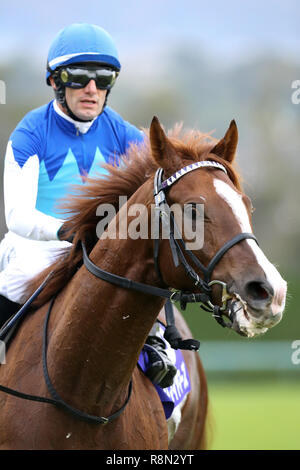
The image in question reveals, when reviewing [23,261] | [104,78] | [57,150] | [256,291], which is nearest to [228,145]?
[256,291]

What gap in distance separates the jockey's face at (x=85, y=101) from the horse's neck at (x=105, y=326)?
1.12 metres

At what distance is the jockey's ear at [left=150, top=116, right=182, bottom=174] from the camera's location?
12.1ft

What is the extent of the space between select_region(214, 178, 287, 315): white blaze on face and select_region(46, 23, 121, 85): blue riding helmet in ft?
4.93

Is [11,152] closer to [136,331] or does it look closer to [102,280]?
[102,280]

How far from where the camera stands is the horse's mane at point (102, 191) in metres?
3.89

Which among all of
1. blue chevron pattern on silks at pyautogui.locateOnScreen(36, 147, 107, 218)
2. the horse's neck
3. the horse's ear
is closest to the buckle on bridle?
the horse's neck

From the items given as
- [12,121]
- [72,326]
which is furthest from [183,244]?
[12,121]

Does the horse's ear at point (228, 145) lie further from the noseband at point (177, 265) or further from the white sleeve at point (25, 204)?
the white sleeve at point (25, 204)

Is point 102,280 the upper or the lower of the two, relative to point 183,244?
lower

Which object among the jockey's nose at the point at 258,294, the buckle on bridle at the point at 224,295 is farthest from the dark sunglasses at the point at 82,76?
the jockey's nose at the point at 258,294

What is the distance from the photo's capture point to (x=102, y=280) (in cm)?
382

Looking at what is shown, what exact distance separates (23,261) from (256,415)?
778 centimetres

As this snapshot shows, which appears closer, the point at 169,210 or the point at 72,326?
the point at 169,210

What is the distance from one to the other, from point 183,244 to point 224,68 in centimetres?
4351
